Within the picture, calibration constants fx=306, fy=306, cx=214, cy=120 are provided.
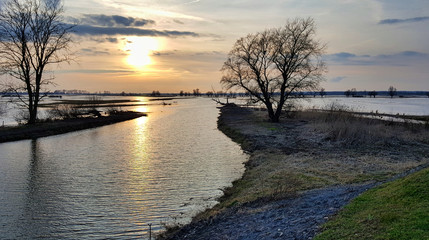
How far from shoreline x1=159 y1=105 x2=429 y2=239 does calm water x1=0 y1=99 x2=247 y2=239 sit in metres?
1.53

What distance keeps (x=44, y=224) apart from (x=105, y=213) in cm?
202

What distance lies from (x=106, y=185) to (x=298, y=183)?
9.21 metres

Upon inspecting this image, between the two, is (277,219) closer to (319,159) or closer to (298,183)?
(298,183)

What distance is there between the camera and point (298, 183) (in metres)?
12.9

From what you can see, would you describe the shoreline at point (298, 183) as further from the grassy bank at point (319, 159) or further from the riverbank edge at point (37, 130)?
the riverbank edge at point (37, 130)

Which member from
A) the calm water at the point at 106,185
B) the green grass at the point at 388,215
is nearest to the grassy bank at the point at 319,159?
the calm water at the point at 106,185

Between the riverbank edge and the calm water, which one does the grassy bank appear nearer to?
the calm water

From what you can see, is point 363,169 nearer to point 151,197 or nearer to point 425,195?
point 425,195

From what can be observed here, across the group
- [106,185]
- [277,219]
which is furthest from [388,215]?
[106,185]

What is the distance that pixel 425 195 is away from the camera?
752 cm

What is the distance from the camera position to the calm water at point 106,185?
10.6 meters

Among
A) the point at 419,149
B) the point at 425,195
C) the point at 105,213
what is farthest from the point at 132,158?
the point at 419,149

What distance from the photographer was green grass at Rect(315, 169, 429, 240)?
20.2 feet

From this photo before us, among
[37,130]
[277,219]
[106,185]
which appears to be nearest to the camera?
[277,219]
